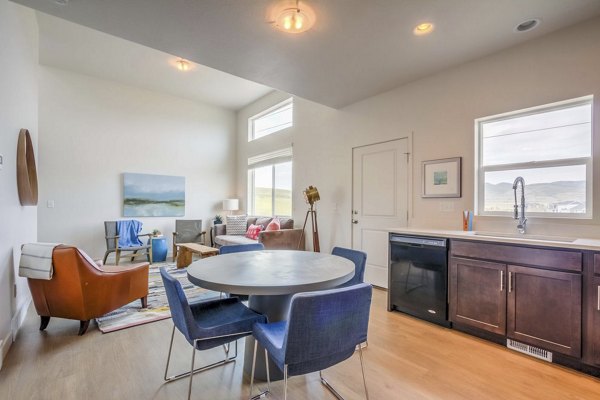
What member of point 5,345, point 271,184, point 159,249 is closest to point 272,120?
point 271,184

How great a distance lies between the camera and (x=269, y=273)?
1662 mm

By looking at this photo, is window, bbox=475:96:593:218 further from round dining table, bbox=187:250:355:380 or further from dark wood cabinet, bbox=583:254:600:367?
round dining table, bbox=187:250:355:380

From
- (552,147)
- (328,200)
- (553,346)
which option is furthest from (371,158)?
(553,346)

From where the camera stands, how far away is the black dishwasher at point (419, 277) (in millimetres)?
2705

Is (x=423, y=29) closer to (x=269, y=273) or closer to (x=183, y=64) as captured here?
(x=269, y=273)

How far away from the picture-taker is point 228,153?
7.39 m

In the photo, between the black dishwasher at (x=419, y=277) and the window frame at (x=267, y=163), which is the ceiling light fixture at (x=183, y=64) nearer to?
the window frame at (x=267, y=163)

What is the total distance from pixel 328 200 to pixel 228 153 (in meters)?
3.73

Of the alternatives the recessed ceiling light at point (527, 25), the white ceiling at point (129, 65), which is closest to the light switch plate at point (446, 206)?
the recessed ceiling light at point (527, 25)

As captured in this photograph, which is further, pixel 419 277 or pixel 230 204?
pixel 230 204

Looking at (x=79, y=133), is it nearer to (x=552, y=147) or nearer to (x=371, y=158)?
(x=371, y=158)

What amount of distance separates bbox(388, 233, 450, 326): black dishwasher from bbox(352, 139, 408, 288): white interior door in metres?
0.73

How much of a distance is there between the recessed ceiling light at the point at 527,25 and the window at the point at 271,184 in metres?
3.90

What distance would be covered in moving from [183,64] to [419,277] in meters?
4.92
